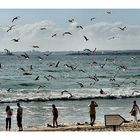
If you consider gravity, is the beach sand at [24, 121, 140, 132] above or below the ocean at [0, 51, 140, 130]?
below

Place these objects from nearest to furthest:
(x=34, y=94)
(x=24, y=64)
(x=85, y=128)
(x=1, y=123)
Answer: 1. (x=85, y=128)
2. (x=1, y=123)
3. (x=34, y=94)
4. (x=24, y=64)

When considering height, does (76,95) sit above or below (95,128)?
above

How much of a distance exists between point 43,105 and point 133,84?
2.11 metres

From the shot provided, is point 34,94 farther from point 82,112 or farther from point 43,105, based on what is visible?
point 82,112

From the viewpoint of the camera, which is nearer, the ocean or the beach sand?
the beach sand

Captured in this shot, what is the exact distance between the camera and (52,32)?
376 inches

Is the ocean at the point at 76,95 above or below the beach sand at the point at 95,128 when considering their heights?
above

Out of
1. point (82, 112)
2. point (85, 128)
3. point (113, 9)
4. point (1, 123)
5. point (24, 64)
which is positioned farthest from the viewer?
point (24, 64)

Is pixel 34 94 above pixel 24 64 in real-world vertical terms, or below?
below

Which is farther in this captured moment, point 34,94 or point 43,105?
point 34,94

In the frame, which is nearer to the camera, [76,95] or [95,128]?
[95,128]

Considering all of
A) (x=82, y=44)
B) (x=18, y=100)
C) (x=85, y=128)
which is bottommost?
(x=85, y=128)

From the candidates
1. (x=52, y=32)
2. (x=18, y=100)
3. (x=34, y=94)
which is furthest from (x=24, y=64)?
(x=52, y=32)

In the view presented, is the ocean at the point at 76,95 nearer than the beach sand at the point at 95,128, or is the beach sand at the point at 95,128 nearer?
the beach sand at the point at 95,128
